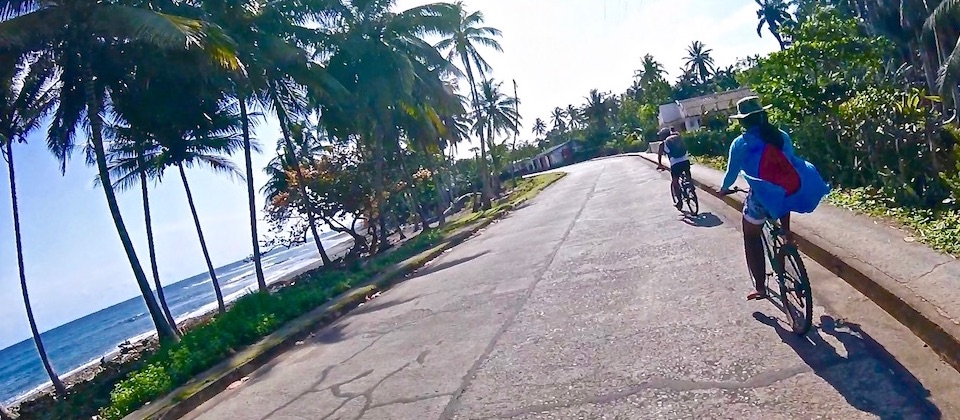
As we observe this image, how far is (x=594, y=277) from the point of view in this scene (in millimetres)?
9117

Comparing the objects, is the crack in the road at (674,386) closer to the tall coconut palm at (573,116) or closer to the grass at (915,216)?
the grass at (915,216)

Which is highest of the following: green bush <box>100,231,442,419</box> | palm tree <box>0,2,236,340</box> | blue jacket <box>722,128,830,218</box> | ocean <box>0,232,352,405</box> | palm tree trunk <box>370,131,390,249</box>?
palm tree <box>0,2,236,340</box>

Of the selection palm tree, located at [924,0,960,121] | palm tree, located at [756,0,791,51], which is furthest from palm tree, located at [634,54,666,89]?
palm tree, located at [924,0,960,121]

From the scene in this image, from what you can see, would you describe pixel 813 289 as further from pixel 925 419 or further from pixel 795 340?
pixel 925 419

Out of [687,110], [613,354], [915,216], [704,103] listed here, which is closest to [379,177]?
[915,216]

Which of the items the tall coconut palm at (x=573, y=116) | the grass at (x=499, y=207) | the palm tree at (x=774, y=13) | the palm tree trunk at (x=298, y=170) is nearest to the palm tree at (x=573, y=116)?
the tall coconut palm at (x=573, y=116)

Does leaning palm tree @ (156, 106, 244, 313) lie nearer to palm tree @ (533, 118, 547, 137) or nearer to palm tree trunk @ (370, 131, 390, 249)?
palm tree trunk @ (370, 131, 390, 249)

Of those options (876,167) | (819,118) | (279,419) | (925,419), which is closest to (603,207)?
(819,118)

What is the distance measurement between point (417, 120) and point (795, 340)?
27423 mm

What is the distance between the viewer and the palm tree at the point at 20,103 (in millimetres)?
15266

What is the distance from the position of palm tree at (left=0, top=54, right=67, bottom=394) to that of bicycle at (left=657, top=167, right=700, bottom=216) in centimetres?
1265

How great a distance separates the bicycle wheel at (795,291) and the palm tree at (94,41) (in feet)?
35.4

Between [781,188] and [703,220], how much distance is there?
6.91 metres

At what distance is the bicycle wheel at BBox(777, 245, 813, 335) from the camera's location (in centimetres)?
529
